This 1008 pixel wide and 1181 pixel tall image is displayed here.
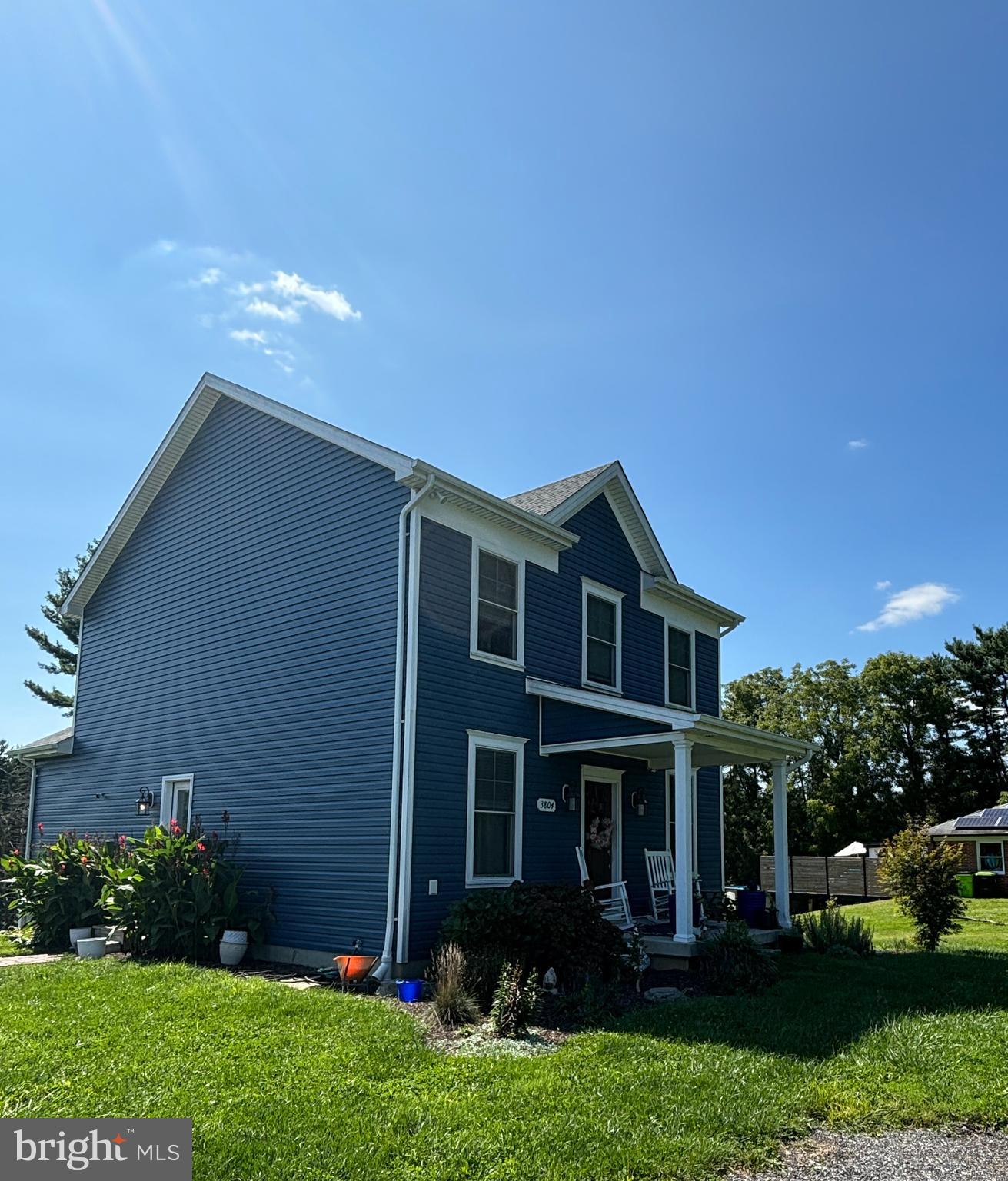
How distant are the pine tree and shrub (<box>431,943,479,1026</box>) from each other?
31202mm

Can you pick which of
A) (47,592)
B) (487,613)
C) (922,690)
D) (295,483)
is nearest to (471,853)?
(487,613)

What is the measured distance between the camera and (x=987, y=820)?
31453mm

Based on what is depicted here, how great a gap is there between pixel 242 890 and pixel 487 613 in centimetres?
488

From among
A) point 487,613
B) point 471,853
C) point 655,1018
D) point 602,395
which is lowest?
point 655,1018

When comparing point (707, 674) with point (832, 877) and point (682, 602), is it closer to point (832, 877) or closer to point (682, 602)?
point (682, 602)

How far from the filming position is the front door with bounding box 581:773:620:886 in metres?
13.9

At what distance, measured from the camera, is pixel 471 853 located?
38.5ft

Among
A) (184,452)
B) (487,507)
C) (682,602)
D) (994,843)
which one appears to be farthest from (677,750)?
(994,843)

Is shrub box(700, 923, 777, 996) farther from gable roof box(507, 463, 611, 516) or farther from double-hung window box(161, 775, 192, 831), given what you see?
double-hung window box(161, 775, 192, 831)

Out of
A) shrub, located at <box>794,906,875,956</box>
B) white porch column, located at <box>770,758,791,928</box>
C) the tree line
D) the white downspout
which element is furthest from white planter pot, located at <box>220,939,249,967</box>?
the tree line

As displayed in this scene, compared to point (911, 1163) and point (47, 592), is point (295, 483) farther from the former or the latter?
point (47, 592)

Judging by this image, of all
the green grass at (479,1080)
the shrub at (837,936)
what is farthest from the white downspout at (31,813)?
the shrub at (837,936)

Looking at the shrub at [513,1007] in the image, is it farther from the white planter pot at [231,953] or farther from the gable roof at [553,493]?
the gable roof at [553,493]

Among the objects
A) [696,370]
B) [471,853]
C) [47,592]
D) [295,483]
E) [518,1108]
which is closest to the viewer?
[518,1108]
